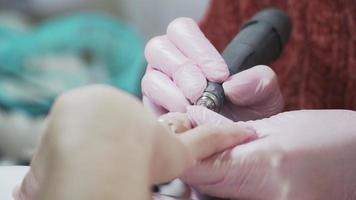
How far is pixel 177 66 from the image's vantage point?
86 centimetres

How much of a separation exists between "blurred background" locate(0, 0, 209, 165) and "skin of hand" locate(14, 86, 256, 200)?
37.9 inches

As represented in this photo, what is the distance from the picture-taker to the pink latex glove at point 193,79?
0.81m

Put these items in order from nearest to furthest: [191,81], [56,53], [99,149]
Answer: [99,149], [191,81], [56,53]

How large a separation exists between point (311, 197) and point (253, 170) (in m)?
0.08

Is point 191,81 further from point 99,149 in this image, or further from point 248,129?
point 99,149

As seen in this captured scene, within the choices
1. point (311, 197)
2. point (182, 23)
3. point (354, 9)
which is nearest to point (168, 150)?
point (311, 197)

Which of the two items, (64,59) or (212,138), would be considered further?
(64,59)

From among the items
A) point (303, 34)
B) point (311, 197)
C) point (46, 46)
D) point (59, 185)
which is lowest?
point (311, 197)

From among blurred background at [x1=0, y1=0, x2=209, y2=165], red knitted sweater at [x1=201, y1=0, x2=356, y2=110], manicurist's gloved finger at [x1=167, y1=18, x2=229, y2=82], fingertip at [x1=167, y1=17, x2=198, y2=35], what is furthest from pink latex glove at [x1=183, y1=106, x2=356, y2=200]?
blurred background at [x1=0, y1=0, x2=209, y2=165]

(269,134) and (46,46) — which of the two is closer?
(269,134)

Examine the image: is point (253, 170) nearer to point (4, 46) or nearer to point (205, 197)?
point (205, 197)

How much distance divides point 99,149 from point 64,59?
1135 mm

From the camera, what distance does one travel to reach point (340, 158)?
2.31 feet

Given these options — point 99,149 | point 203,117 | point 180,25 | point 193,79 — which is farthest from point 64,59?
point 99,149
